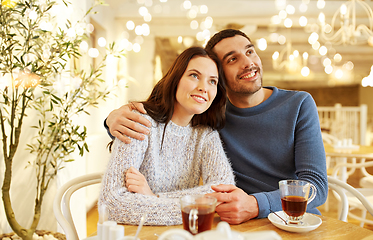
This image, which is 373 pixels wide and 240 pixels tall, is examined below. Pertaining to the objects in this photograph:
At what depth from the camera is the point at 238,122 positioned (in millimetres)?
1493

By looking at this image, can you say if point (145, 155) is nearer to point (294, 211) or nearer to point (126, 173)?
point (126, 173)

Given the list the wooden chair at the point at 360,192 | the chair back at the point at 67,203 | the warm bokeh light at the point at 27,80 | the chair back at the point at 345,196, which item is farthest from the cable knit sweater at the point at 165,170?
the wooden chair at the point at 360,192

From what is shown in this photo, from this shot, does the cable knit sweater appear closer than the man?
Yes

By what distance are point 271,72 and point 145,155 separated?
10.3 meters

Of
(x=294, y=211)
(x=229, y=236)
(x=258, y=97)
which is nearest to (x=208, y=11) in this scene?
(x=258, y=97)

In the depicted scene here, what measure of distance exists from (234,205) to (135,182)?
1.07 feet

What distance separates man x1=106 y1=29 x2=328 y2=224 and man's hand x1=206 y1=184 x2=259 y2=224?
0.32ft

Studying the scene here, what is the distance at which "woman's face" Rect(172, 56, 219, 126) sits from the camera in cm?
127

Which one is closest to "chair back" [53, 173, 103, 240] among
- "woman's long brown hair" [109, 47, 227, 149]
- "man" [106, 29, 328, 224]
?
"man" [106, 29, 328, 224]

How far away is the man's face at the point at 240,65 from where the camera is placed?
4.89 feet

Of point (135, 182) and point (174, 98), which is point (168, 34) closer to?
point (174, 98)

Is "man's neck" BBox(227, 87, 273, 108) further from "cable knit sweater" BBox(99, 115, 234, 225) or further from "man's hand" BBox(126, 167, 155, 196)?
"man's hand" BBox(126, 167, 155, 196)

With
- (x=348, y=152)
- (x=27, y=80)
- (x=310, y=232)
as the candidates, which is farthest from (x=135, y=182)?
(x=348, y=152)

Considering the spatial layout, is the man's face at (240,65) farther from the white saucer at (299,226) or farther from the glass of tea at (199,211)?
the glass of tea at (199,211)
